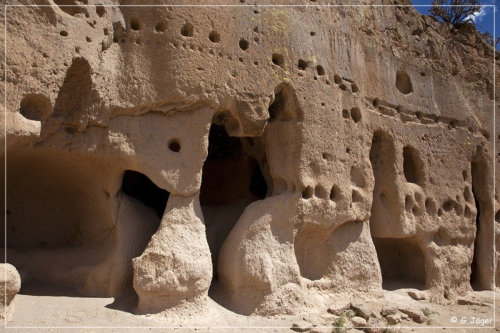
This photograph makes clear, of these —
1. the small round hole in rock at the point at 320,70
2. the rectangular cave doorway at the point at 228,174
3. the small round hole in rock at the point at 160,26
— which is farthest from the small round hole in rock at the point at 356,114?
the small round hole in rock at the point at 160,26

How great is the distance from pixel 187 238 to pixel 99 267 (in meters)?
1.16

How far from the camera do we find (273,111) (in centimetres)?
745

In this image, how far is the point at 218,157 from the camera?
917cm

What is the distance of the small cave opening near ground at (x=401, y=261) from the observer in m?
8.93

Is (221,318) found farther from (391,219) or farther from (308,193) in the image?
(391,219)

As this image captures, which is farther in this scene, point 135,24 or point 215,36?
point 215,36

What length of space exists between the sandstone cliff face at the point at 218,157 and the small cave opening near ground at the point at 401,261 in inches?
1.2

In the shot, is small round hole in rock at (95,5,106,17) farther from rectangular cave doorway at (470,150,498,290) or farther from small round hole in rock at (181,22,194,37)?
rectangular cave doorway at (470,150,498,290)

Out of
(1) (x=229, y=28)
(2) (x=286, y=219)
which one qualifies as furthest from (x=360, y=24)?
(2) (x=286, y=219)

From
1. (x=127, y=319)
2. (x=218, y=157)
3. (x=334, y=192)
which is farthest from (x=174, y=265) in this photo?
(x=218, y=157)

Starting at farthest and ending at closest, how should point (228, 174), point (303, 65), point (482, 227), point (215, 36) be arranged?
point (482, 227) → point (228, 174) → point (303, 65) → point (215, 36)

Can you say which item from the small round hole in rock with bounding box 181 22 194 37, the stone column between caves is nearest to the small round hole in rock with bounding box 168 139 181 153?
the stone column between caves

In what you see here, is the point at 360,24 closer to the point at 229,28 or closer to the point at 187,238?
the point at 229,28

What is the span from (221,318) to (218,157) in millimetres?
3665
